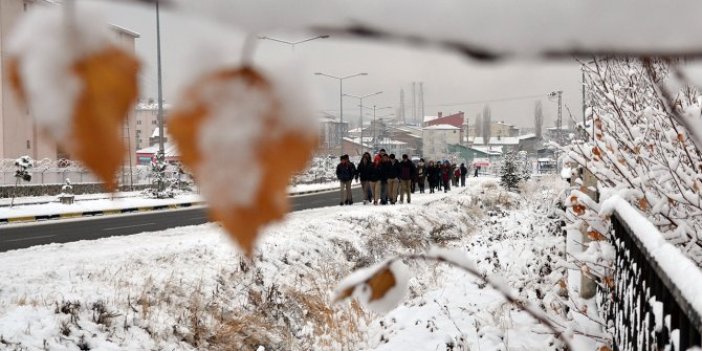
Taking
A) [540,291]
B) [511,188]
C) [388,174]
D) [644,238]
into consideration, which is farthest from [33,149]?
[511,188]

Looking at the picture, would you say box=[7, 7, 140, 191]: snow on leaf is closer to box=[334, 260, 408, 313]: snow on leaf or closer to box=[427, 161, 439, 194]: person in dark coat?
box=[334, 260, 408, 313]: snow on leaf

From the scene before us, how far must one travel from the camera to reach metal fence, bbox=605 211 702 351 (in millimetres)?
1832

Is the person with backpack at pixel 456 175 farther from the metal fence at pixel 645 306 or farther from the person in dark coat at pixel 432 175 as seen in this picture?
the metal fence at pixel 645 306

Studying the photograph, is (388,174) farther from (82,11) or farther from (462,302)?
(82,11)

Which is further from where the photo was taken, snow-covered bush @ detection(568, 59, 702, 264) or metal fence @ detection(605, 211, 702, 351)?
snow-covered bush @ detection(568, 59, 702, 264)

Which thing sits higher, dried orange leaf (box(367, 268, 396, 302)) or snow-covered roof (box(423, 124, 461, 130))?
snow-covered roof (box(423, 124, 461, 130))

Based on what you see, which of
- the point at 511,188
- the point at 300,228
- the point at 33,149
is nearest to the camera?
the point at 33,149

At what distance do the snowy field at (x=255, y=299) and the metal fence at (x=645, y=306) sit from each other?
0.87m

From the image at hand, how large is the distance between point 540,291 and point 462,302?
87 centimetres

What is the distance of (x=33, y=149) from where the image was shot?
535mm

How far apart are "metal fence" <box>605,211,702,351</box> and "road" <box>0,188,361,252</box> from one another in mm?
6990

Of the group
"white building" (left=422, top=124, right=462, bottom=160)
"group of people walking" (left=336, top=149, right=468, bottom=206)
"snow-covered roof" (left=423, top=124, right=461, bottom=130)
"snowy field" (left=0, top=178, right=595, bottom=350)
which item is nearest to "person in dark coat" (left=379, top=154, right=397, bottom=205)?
"group of people walking" (left=336, top=149, right=468, bottom=206)

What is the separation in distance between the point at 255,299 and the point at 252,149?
6.48 metres

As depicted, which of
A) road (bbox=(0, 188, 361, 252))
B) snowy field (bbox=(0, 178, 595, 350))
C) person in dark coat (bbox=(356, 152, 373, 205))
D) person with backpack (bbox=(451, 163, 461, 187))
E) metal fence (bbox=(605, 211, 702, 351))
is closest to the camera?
metal fence (bbox=(605, 211, 702, 351))
